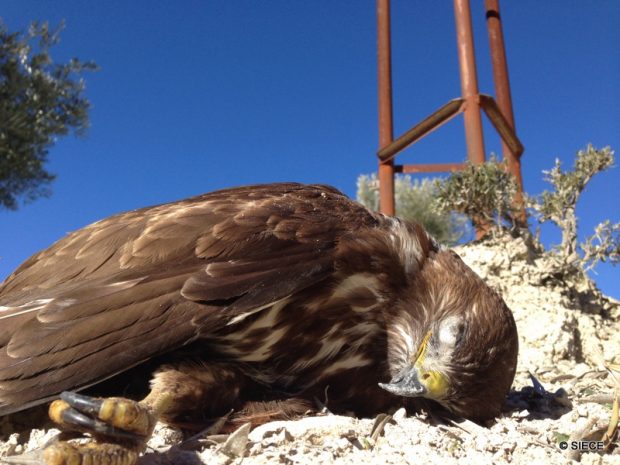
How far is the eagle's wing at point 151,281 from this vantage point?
6.12ft

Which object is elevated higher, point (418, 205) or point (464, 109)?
point (418, 205)

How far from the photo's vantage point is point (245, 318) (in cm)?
212

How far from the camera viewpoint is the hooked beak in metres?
2.28

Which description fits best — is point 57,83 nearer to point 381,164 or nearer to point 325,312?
point 381,164

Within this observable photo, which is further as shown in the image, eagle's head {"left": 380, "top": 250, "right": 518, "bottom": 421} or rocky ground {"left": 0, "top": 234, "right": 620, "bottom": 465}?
eagle's head {"left": 380, "top": 250, "right": 518, "bottom": 421}

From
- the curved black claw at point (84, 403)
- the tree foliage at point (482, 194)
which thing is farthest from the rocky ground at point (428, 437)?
the tree foliage at point (482, 194)

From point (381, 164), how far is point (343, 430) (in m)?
5.10

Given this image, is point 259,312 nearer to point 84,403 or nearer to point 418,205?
point 84,403

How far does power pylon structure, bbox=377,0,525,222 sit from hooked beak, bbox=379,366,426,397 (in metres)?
3.99

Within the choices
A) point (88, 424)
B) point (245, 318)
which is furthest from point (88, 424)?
point (245, 318)

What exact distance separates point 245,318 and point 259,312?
8cm

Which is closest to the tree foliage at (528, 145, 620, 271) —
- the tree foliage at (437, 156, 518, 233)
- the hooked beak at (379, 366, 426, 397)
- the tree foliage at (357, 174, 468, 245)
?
the tree foliage at (437, 156, 518, 233)

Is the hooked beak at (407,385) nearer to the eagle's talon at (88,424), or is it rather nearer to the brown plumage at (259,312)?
the brown plumage at (259,312)

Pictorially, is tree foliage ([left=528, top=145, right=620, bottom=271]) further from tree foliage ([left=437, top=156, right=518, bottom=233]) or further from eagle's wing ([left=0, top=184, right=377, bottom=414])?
eagle's wing ([left=0, top=184, right=377, bottom=414])
